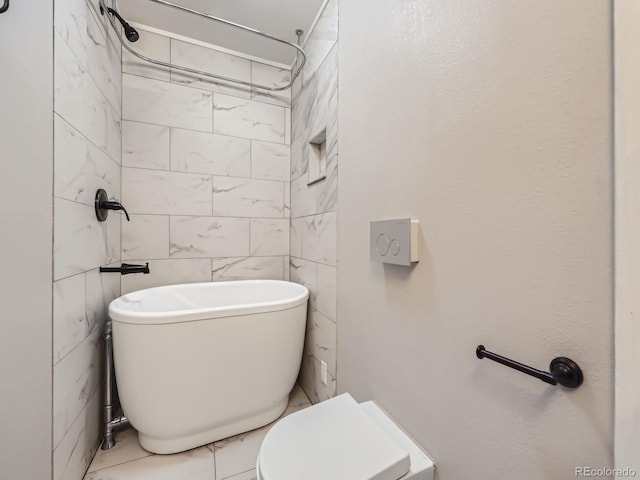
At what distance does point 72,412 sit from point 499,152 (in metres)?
1.81

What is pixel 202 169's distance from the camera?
195cm

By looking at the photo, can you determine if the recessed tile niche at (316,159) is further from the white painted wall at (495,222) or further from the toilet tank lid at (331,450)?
the toilet tank lid at (331,450)

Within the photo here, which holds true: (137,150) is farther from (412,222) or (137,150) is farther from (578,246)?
(578,246)

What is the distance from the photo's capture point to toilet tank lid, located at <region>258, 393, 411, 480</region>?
2.24 ft

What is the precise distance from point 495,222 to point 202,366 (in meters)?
1.35

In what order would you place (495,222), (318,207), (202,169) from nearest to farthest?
(495,222)
(318,207)
(202,169)

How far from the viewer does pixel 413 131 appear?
863 millimetres

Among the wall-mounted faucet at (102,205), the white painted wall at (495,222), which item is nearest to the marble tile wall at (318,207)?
the white painted wall at (495,222)

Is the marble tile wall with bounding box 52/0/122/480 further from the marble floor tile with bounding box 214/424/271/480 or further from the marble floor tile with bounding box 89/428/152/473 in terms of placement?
the marble floor tile with bounding box 214/424/271/480

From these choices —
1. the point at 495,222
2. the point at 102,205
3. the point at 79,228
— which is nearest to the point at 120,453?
the point at 79,228

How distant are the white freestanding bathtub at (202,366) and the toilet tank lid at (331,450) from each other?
1.80 feet
